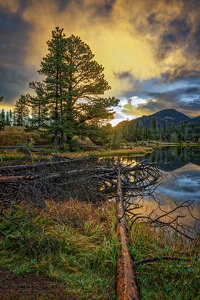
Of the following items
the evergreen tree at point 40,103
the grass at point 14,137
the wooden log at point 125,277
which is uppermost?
the evergreen tree at point 40,103

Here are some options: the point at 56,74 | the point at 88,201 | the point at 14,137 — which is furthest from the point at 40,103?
the point at 88,201

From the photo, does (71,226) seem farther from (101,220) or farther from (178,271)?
(178,271)

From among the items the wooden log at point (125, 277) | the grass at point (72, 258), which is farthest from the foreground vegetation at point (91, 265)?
the wooden log at point (125, 277)

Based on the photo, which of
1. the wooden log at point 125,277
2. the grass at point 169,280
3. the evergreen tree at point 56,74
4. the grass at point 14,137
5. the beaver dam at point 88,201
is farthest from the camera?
the grass at point 14,137

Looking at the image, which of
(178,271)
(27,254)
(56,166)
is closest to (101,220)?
(27,254)

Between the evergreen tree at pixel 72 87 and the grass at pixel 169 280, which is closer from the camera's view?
the grass at pixel 169 280

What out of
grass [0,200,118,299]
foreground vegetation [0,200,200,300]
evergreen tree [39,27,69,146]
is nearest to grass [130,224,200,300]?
foreground vegetation [0,200,200,300]

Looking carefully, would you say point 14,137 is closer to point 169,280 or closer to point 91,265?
point 91,265

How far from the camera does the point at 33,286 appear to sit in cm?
177

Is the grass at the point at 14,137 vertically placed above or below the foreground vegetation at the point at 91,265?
above

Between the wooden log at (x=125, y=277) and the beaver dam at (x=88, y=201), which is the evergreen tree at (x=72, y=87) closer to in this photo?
the beaver dam at (x=88, y=201)

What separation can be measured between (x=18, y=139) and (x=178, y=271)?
35.0 m

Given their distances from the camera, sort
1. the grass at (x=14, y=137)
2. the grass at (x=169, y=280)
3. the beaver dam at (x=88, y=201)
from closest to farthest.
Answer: the grass at (x=169, y=280)
the beaver dam at (x=88, y=201)
the grass at (x=14, y=137)

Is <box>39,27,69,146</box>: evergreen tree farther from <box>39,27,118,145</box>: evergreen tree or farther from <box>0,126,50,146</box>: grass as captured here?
<box>0,126,50,146</box>: grass
